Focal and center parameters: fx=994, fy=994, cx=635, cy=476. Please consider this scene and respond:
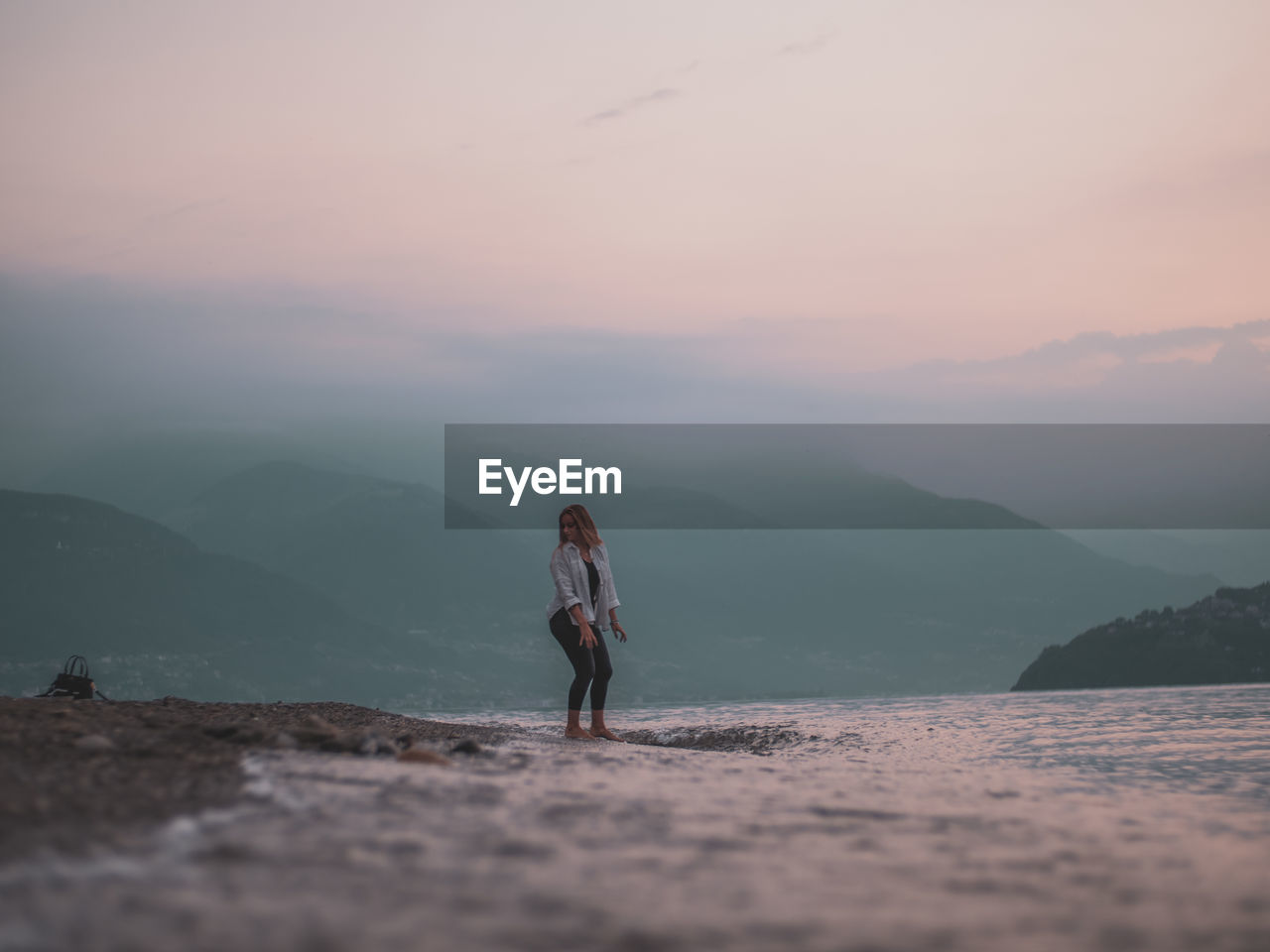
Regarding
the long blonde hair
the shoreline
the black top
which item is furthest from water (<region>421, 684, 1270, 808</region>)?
the shoreline

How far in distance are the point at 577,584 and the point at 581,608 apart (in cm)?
30

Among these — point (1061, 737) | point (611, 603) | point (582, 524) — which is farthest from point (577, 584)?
point (1061, 737)

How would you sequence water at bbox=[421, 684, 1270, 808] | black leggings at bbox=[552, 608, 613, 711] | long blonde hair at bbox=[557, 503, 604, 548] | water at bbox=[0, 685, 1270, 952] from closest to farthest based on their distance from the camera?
water at bbox=[0, 685, 1270, 952]
water at bbox=[421, 684, 1270, 808]
black leggings at bbox=[552, 608, 613, 711]
long blonde hair at bbox=[557, 503, 604, 548]

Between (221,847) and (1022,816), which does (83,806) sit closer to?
(221,847)

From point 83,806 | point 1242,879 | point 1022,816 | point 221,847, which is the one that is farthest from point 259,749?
point 1242,879

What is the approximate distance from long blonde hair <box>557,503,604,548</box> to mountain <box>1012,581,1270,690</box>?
2824 inches

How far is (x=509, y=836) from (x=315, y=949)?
1.72m

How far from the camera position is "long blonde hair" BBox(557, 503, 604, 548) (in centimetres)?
1239

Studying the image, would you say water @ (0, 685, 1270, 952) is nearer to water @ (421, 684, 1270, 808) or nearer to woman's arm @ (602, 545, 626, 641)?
water @ (421, 684, 1270, 808)

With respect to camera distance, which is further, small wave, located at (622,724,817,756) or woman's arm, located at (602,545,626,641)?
small wave, located at (622,724,817,756)

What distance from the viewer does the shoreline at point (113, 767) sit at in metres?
4.12

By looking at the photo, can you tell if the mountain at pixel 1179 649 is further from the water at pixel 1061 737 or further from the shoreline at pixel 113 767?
the shoreline at pixel 113 767

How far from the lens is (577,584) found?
12.3 m

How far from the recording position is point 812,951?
2.86 metres
